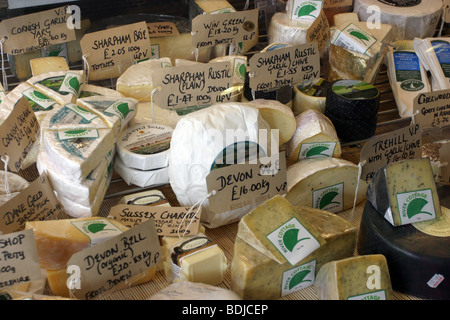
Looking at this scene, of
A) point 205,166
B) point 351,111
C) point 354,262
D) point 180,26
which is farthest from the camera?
point 180,26

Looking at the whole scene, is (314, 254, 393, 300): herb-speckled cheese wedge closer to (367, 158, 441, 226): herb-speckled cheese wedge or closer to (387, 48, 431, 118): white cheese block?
(367, 158, 441, 226): herb-speckled cheese wedge

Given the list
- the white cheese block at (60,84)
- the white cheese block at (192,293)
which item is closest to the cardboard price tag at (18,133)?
the white cheese block at (60,84)

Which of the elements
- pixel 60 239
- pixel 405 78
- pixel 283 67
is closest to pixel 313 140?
pixel 283 67

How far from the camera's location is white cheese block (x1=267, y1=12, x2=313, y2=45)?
1929mm

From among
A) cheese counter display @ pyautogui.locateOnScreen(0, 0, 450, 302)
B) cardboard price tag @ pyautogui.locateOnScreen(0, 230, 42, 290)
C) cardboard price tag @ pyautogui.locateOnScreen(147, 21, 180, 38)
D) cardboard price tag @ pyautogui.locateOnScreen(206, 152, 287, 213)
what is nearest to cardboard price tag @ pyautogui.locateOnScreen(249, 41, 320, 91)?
cheese counter display @ pyautogui.locateOnScreen(0, 0, 450, 302)

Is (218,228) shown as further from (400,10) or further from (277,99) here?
(400,10)

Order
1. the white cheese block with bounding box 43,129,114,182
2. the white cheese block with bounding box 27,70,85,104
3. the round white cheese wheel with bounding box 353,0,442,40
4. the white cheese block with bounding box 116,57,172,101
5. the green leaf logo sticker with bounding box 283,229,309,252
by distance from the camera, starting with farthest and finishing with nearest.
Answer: the round white cheese wheel with bounding box 353,0,442,40 → the white cheese block with bounding box 116,57,172,101 → the white cheese block with bounding box 27,70,85,104 → the white cheese block with bounding box 43,129,114,182 → the green leaf logo sticker with bounding box 283,229,309,252

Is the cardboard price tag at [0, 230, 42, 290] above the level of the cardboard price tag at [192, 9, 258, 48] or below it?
below

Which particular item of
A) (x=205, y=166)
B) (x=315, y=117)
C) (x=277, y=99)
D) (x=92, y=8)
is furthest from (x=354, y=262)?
(x=92, y=8)

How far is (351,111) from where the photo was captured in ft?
5.36

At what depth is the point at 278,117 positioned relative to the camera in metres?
1.52

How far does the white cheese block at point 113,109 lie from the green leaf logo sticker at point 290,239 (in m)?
0.55

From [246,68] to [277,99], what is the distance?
6.0 inches

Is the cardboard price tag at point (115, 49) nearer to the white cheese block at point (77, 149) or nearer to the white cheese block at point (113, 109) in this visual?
the white cheese block at point (113, 109)
